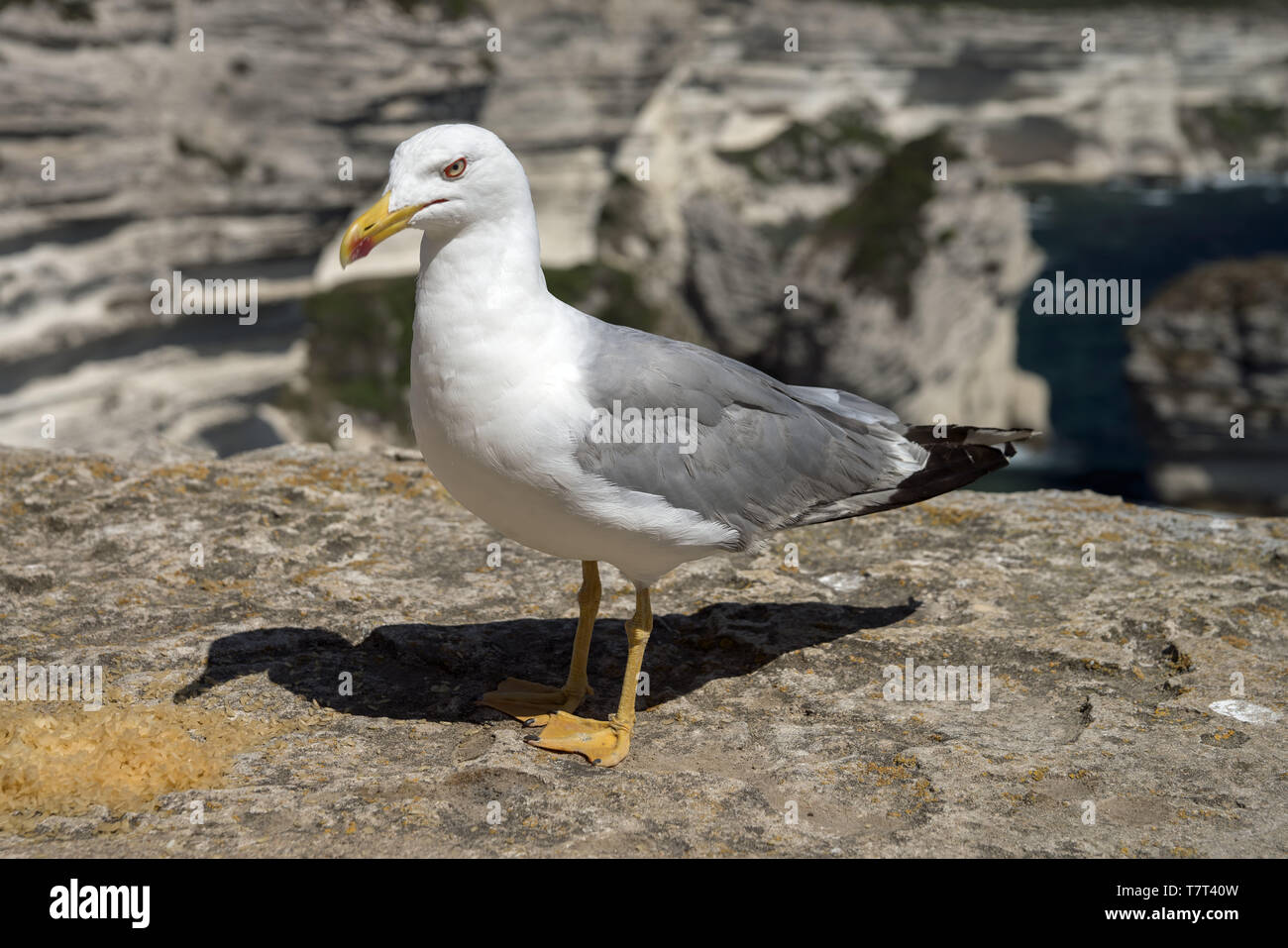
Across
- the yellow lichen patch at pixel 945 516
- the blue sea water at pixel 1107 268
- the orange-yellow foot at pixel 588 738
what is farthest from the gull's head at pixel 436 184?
the blue sea water at pixel 1107 268

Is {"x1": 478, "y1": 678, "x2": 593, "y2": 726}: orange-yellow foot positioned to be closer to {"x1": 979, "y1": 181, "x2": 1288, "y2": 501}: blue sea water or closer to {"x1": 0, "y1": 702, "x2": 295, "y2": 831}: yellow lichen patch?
{"x1": 0, "y1": 702, "x2": 295, "y2": 831}: yellow lichen patch

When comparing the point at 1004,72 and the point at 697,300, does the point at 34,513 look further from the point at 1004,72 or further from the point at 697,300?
the point at 1004,72

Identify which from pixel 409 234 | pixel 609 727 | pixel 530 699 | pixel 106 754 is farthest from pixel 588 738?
pixel 409 234

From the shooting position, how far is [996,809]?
5613mm

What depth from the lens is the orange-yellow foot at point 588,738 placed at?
20.1 feet

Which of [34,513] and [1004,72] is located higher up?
[1004,72]

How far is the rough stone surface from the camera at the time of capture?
5.38 meters

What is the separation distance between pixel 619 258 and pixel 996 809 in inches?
3245

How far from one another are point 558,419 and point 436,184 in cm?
125

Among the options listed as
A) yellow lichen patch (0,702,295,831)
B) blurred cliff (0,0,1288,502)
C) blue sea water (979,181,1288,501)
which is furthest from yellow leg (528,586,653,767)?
blue sea water (979,181,1288,501)

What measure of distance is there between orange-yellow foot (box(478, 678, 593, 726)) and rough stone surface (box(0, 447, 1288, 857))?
0.12 metres

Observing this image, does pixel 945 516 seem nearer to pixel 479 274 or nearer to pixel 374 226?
pixel 479 274

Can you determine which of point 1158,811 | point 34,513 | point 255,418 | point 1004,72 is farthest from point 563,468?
point 1004,72

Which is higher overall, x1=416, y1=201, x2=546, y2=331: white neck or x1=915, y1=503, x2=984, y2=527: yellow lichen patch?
x1=416, y1=201, x2=546, y2=331: white neck
